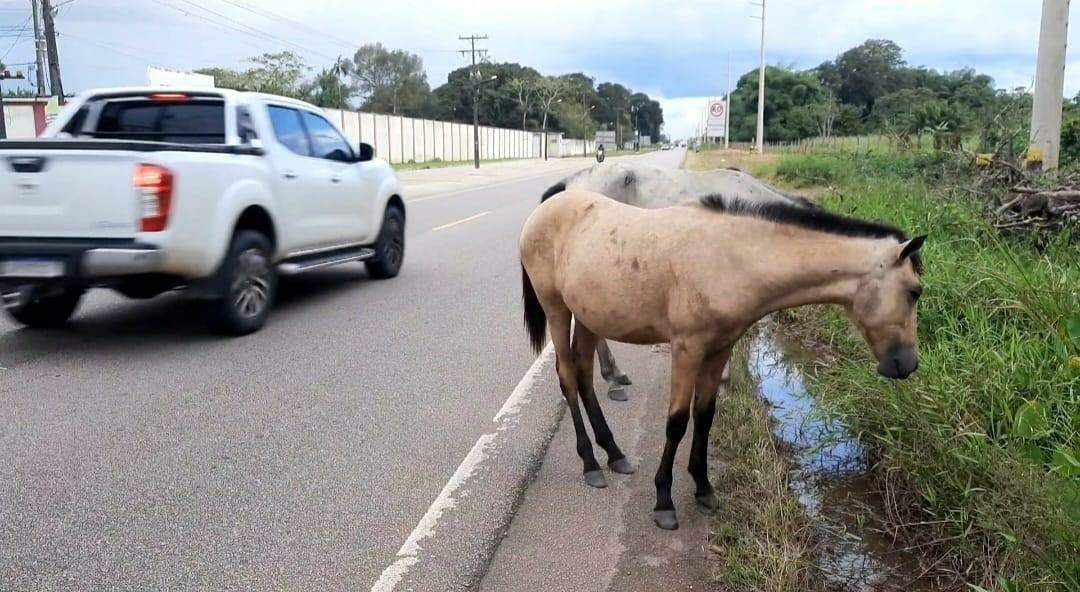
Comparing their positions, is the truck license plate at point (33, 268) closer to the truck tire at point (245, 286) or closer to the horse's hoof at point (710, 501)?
the truck tire at point (245, 286)

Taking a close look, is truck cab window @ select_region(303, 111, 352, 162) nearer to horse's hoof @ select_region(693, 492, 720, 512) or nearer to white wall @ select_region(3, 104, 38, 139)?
horse's hoof @ select_region(693, 492, 720, 512)

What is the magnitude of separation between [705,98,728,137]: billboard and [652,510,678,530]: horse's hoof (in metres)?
51.3

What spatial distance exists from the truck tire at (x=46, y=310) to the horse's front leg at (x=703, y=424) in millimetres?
5265

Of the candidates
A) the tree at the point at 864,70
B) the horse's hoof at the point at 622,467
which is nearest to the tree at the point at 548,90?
the tree at the point at 864,70

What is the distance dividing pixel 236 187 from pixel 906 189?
8.36 metres

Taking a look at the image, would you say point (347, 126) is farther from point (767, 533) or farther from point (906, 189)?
point (767, 533)

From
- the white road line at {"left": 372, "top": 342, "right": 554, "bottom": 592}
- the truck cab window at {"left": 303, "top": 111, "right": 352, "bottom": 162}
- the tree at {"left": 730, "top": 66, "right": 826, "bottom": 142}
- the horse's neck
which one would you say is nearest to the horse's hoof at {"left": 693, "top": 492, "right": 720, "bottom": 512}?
the horse's neck

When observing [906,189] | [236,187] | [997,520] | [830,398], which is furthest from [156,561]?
[906,189]

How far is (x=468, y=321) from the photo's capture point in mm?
7434

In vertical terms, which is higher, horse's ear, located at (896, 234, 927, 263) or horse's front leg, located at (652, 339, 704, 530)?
horse's ear, located at (896, 234, 927, 263)

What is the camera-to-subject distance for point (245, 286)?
682 cm

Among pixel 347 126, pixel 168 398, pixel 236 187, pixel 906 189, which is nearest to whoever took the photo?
pixel 168 398

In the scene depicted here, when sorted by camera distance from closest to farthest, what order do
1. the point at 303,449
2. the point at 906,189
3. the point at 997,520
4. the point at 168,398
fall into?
the point at 997,520 → the point at 303,449 → the point at 168,398 → the point at 906,189

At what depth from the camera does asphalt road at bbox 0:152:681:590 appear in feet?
10.7
